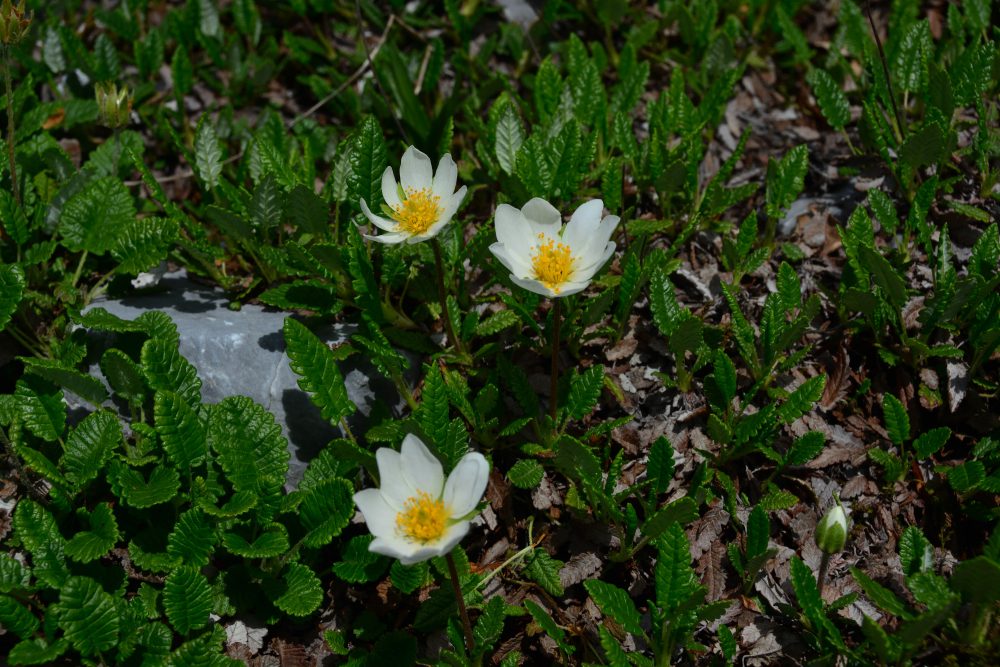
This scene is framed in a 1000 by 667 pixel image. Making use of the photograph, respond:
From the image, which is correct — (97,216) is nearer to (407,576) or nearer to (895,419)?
(407,576)

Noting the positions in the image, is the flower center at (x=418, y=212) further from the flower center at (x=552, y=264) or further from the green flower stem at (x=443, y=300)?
the flower center at (x=552, y=264)

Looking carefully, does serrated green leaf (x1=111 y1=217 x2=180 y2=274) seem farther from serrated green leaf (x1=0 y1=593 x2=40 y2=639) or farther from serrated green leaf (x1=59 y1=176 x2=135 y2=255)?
serrated green leaf (x1=0 y1=593 x2=40 y2=639)

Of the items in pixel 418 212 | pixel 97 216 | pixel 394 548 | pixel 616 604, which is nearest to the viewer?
pixel 394 548

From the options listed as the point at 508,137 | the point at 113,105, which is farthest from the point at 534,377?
the point at 113,105

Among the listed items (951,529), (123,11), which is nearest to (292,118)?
(123,11)

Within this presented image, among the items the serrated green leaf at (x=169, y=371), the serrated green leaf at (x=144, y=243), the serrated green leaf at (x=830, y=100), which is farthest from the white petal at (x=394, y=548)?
the serrated green leaf at (x=830, y=100)

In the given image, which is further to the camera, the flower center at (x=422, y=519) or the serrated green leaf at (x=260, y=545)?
the serrated green leaf at (x=260, y=545)

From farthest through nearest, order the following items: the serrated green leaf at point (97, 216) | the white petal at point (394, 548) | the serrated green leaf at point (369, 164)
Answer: the serrated green leaf at point (97, 216) < the serrated green leaf at point (369, 164) < the white petal at point (394, 548)
